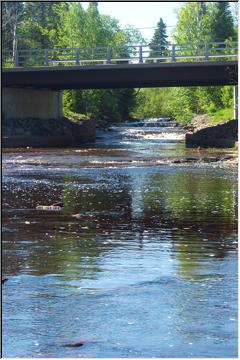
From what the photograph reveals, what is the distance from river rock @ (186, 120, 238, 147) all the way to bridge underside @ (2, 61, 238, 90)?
3097 mm

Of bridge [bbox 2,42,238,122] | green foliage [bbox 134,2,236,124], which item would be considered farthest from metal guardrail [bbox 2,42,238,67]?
green foliage [bbox 134,2,236,124]

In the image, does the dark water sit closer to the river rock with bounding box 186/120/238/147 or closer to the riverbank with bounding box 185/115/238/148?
the riverbank with bounding box 185/115/238/148

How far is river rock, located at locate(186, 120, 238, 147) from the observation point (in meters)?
56.7

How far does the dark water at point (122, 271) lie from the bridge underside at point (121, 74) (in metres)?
26.8

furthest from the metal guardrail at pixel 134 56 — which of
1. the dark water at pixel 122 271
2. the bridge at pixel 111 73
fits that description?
the dark water at pixel 122 271

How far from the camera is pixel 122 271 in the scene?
12.6 m

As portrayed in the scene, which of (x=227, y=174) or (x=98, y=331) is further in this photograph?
(x=227, y=174)

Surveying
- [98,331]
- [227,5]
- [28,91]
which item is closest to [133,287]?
[98,331]

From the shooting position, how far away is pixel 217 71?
54.3 meters

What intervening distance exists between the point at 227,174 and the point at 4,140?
27.3m

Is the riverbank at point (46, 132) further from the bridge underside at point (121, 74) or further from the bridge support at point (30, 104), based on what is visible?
the bridge underside at point (121, 74)

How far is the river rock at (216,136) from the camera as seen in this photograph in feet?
186

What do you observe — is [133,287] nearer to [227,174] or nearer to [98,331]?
[98,331]

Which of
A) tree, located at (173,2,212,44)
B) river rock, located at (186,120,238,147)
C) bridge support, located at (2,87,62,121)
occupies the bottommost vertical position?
river rock, located at (186,120,238,147)
